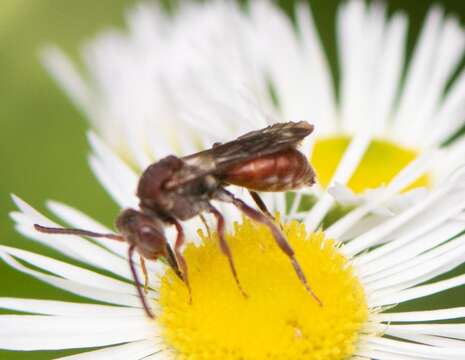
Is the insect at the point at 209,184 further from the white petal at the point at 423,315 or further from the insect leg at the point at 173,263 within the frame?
the white petal at the point at 423,315

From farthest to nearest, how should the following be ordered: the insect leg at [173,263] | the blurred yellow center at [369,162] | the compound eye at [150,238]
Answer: the blurred yellow center at [369,162], the insect leg at [173,263], the compound eye at [150,238]

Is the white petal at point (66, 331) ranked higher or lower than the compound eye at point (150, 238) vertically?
lower

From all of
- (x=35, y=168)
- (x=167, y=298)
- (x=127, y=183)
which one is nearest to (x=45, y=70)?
(x=35, y=168)

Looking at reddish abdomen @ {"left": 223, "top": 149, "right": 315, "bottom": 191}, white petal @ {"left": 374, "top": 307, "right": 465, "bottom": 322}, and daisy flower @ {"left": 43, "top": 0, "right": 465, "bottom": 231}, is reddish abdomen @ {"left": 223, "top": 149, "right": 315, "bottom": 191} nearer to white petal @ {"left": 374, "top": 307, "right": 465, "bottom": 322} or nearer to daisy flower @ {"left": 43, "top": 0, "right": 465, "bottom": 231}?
white petal @ {"left": 374, "top": 307, "right": 465, "bottom": 322}

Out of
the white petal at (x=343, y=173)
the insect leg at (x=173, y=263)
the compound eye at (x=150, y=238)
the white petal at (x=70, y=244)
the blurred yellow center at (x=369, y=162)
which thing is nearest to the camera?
the compound eye at (x=150, y=238)

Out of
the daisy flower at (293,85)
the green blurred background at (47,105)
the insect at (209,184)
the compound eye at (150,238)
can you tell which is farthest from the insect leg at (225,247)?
the green blurred background at (47,105)

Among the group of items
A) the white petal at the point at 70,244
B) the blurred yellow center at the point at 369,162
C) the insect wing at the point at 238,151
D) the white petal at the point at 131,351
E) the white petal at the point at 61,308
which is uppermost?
the blurred yellow center at the point at 369,162

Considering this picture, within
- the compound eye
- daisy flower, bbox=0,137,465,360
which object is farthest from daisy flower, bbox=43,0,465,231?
the compound eye
